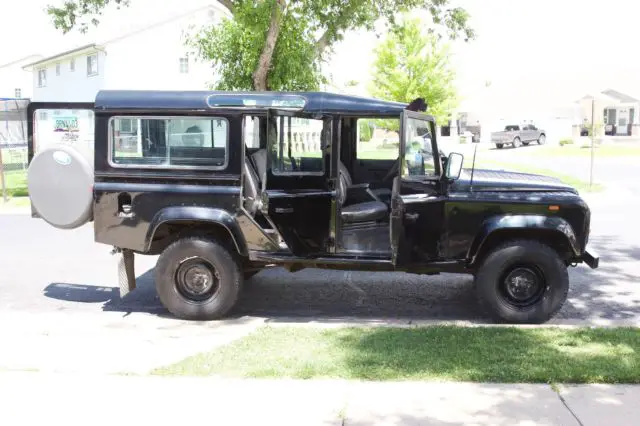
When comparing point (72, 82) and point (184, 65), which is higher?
point (184, 65)

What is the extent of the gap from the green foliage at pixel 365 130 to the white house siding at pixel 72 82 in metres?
33.1

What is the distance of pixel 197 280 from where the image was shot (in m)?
7.30

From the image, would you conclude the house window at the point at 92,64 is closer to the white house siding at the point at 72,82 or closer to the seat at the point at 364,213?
the white house siding at the point at 72,82

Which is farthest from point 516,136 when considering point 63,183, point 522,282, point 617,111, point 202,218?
point 63,183

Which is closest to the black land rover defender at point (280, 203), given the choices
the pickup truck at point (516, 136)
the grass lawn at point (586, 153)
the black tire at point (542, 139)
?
the grass lawn at point (586, 153)

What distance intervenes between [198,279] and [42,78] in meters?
43.0

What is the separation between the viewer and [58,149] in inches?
288

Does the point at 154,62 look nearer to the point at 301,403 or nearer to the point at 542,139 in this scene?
the point at 542,139

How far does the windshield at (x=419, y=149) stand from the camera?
22.4ft

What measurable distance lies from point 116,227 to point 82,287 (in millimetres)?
2083

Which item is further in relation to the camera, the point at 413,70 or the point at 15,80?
the point at 15,80

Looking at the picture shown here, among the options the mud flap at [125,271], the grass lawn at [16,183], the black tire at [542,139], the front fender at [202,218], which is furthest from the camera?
the black tire at [542,139]

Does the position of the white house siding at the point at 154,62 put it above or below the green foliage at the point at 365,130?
above

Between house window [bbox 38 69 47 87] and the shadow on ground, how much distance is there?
40092 mm
